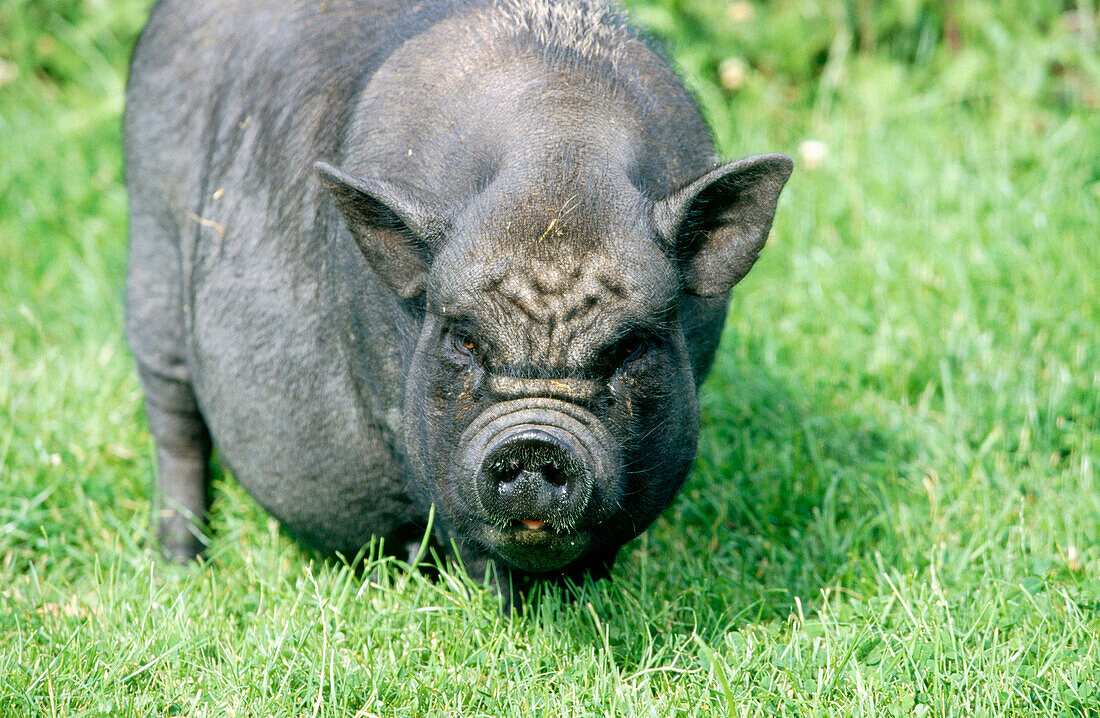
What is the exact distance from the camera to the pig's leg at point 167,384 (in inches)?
188

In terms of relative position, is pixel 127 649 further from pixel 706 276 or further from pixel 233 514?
pixel 706 276

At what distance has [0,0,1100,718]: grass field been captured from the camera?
11.5 feet

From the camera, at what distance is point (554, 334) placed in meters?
3.10

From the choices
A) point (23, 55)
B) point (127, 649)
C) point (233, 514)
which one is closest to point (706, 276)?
point (127, 649)

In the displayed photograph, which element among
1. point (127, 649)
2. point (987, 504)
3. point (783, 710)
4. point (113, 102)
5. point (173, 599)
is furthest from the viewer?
point (113, 102)

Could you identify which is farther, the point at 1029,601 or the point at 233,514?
the point at 233,514

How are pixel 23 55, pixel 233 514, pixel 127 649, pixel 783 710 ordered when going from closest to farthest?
pixel 783 710
pixel 127 649
pixel 233 514
pixel 23 55

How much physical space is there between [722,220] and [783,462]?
1.62 m

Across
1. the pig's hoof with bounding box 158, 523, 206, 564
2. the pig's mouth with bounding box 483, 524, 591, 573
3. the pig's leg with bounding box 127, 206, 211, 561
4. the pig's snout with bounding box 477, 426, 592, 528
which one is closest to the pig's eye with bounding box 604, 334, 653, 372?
the pig's snout with bounding box 477, 426, 592, 528

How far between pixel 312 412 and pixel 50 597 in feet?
3.79

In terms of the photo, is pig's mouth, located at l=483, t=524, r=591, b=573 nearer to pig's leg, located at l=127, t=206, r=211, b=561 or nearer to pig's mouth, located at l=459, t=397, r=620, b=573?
pig's mouth, located at l=459, t=397, r=620, b=573

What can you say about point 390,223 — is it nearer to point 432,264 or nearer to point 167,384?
point 432,264

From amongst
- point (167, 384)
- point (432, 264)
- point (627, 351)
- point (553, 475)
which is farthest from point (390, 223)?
point (167, 384)

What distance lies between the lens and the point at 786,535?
4570 millimetres
